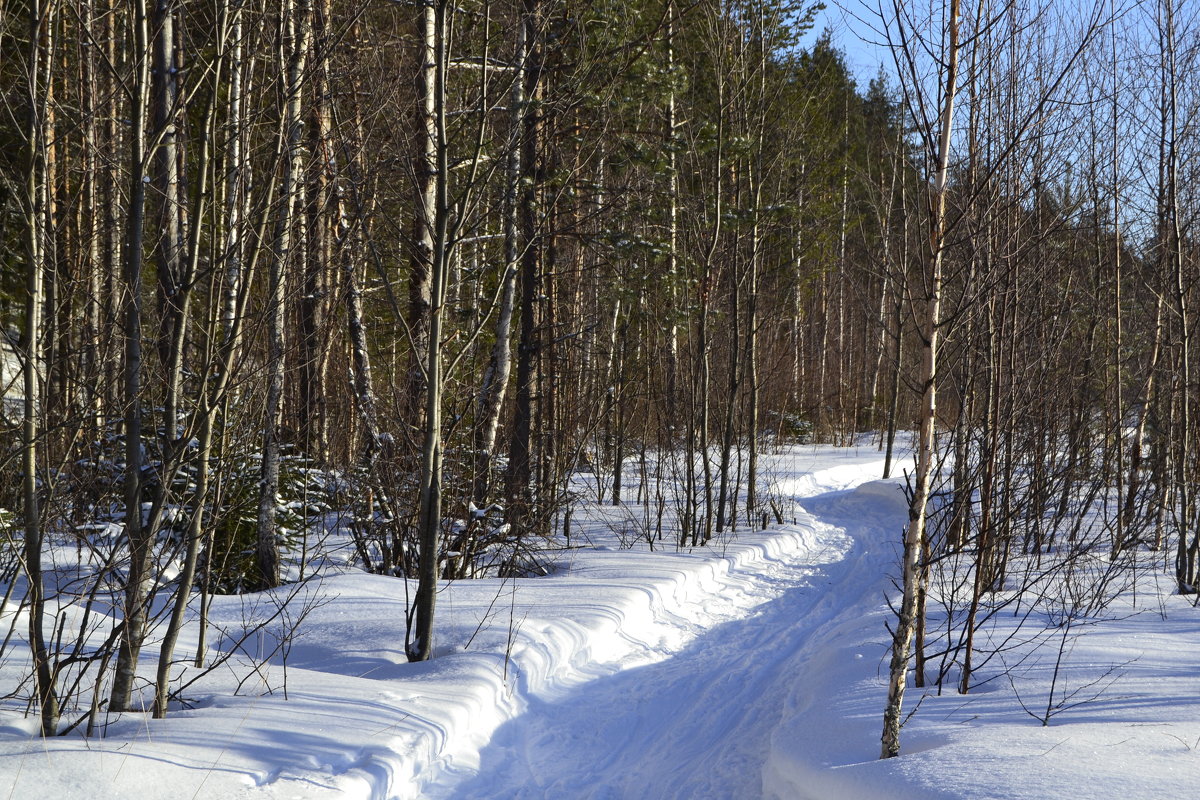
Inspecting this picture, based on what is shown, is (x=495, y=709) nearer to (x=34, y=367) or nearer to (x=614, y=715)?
(x=614, y=715)

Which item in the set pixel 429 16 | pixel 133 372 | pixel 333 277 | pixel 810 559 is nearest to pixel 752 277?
pixel 810 559

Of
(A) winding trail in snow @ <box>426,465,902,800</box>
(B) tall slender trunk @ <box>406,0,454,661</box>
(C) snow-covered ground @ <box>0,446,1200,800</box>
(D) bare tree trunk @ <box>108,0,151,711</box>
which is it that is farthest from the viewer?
(B) tall slender trunk @ <box>406,0,454,661</box>

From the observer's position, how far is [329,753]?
13.3 feet

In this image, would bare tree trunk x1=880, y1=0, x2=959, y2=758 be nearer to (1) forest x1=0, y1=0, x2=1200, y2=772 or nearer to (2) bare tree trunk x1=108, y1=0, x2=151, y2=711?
(1) forest x1=0, y1=0, x2=1200, y2=772

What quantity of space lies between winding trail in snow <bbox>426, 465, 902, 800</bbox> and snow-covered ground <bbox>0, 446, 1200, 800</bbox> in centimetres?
2

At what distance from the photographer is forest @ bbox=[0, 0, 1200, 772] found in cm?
414

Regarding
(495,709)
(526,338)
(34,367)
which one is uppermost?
(526,338)

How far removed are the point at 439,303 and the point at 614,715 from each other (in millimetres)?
3040

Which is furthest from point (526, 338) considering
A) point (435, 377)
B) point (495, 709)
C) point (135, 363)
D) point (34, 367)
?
point (34, 367)

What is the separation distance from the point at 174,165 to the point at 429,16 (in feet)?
11.0

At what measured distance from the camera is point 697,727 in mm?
5539

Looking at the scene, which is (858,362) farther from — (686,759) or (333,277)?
(686,759)

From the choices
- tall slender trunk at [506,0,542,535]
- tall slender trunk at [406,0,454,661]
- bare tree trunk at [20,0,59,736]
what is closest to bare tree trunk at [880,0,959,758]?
tall slender trunk at [406,0,454,661]

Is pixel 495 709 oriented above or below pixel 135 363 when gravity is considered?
below
